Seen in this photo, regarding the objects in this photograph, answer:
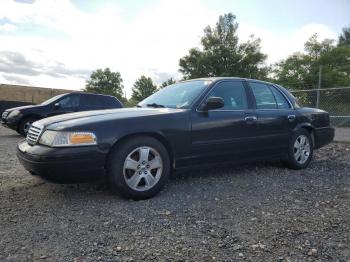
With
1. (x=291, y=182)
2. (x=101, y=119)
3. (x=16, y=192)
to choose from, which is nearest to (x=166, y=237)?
(x=101, y=119)

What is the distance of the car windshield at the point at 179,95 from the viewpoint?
4758 mm

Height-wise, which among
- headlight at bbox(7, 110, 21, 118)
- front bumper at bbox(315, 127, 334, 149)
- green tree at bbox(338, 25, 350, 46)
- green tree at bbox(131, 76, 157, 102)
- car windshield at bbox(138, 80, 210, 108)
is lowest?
front bumper at bbox(315, 127, 334, 149)

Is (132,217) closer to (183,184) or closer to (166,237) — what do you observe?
(166,237)

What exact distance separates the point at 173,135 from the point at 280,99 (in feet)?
8.30

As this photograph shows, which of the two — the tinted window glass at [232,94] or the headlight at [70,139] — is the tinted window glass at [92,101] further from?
the headlight at [70,139]

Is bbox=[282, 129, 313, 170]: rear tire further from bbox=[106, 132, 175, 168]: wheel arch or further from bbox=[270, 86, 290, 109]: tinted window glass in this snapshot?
bbox=[106, 132, 175, 168]: wheel arch

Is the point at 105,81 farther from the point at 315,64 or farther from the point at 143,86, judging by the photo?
the point at 315,64

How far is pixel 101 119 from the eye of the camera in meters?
3.95

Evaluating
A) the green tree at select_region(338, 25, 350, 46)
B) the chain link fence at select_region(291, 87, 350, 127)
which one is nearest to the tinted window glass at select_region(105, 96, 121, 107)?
the chain link fence at select_region(291, 87, 350, 127)

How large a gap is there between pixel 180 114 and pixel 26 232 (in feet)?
7.31

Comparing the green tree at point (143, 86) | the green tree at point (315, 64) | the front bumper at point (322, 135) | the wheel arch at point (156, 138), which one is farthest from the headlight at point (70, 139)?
the green tree at point (143, 86)

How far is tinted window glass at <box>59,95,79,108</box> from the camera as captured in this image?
11.4 m

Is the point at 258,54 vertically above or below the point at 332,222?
above

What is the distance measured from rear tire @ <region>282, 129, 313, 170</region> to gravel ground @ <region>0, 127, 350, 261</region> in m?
0.70
